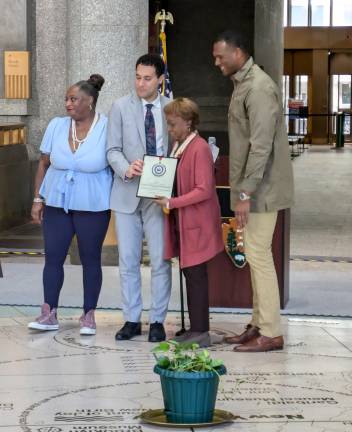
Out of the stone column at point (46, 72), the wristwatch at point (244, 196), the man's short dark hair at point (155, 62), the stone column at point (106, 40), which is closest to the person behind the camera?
the wristwatch at point (244, 196)

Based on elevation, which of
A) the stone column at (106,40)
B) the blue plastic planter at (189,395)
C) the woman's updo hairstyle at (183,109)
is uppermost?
the stone column at (106,40)

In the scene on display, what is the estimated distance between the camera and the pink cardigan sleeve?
23.7 ft

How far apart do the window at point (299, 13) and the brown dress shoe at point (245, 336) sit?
4068cm

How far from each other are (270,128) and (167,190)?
0.74 meters

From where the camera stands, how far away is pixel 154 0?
87.8ft

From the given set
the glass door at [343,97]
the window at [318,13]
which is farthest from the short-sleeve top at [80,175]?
the window at [318,13]

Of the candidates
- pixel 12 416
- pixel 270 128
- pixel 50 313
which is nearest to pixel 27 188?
pixel 50 313

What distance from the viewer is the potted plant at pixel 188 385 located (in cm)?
532

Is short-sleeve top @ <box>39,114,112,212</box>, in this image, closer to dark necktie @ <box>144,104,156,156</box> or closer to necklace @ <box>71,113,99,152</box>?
necklace @ <box>71,113,99,152</box>

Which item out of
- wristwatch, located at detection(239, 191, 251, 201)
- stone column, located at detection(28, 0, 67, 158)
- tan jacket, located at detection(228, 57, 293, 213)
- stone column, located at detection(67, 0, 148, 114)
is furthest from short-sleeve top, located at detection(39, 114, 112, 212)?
stone column, located at detection(28, 0, 67, 158)

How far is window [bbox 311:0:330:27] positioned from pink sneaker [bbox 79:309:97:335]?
4064 centimetres

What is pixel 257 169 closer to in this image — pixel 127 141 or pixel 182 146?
pixel 182 146

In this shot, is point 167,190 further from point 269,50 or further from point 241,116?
point 269,50

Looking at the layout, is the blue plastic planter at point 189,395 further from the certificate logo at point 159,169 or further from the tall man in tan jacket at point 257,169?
the certificate logo at point 159,169
